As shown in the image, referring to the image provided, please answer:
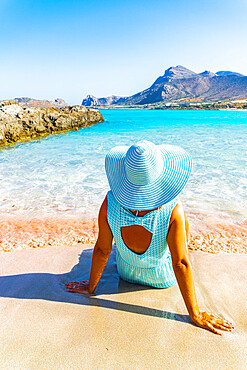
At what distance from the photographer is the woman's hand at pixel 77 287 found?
2298mm

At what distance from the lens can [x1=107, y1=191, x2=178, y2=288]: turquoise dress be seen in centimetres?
172

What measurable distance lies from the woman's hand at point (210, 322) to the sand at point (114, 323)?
0.04 meters

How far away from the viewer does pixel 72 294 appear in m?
2.28

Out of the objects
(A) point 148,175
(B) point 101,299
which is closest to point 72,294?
(B) point 101,299

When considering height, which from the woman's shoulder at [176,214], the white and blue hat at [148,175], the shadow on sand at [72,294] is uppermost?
the white and blue hat at [148,175]

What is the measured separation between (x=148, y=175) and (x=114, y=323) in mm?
1173

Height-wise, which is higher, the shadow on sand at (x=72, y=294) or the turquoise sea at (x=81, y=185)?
the shadow on sand at (x=72, y=294)

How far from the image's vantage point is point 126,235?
1.87 m

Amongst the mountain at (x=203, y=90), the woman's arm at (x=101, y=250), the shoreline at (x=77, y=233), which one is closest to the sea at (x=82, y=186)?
the shoreline at (x=77, y=233)

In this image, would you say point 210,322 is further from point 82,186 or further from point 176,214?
point 82,186

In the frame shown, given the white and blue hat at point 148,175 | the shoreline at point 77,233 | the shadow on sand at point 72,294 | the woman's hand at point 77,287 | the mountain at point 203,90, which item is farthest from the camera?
the mountain at point 203,90

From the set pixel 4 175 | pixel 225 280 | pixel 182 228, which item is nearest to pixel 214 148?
pixel 4 175

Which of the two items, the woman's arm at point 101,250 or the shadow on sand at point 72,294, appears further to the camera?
the shadow on sand at point 72,294

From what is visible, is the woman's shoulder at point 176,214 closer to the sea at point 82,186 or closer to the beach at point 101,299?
the beach at point 101,299
